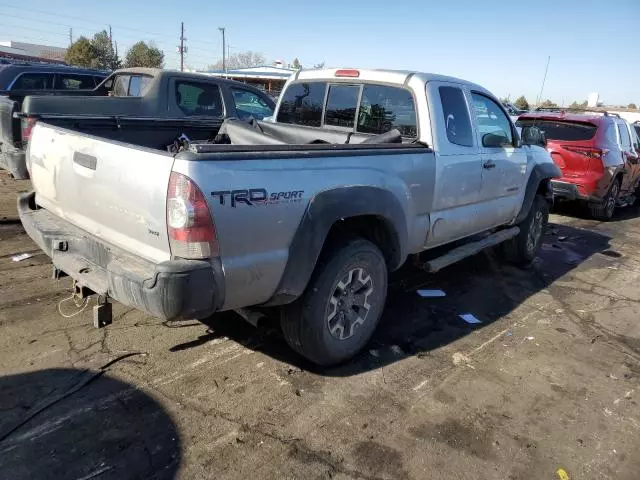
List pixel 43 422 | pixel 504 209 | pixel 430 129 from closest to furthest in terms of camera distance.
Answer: pixel 43 422 < pixel 430 129 < pixel 504 209

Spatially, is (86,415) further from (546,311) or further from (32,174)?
(546,311)

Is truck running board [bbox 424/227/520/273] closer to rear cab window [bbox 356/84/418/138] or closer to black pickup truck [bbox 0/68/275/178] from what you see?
rear cab window [bbox 356/84/418/138]

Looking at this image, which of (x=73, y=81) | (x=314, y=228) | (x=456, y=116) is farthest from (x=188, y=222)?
(x=73, y=81)

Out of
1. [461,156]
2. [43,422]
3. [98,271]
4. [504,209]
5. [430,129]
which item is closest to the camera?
[43,422]

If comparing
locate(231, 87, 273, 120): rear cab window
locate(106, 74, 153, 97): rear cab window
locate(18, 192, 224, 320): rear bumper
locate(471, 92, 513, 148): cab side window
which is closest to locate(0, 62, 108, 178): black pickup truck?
locate(106, 74, 153, 97): rear cab window

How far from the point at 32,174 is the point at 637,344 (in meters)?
5.14

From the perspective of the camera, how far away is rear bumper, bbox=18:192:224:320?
254cm

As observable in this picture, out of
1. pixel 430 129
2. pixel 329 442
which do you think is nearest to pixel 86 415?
pixel 329 442

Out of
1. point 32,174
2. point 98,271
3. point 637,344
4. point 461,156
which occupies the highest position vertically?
point 461,156

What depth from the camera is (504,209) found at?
542 cm

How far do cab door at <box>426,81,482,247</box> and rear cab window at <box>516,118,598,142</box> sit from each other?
5.47m

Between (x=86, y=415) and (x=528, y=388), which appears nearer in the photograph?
(x=86, y=415)

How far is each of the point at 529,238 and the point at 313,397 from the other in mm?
4158

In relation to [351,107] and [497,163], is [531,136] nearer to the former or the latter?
[497,163]
